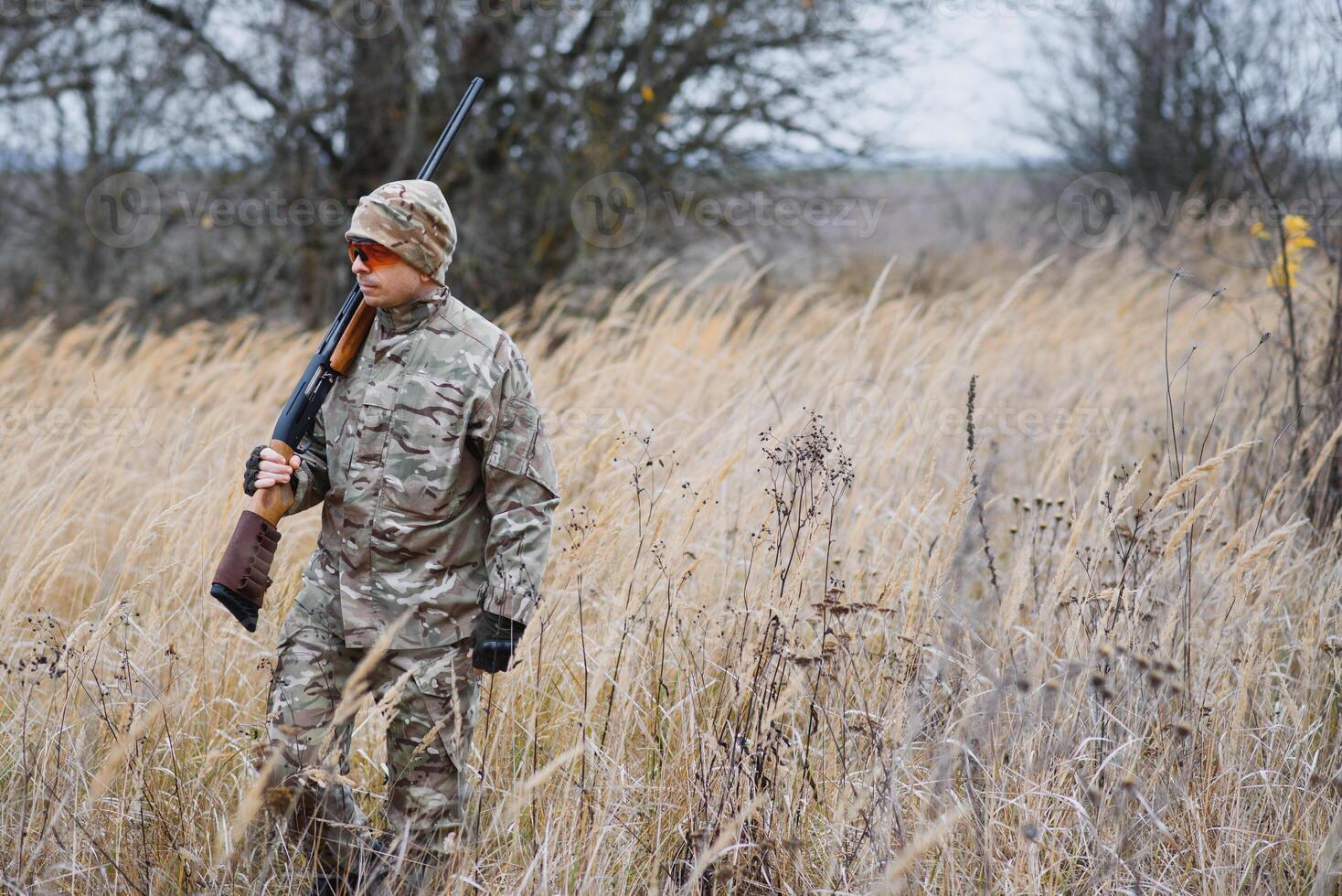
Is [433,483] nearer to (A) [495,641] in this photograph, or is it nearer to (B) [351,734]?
(A) [495,641]

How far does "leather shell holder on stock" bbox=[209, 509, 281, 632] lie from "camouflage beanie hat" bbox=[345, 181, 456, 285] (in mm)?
→ 675

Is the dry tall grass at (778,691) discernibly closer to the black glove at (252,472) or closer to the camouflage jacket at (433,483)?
the camouflage jacket at (433,483)

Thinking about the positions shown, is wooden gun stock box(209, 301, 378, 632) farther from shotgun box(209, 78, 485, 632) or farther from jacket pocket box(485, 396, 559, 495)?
jacket pocket box(485, 396, 559, 495)

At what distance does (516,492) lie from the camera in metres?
2.34

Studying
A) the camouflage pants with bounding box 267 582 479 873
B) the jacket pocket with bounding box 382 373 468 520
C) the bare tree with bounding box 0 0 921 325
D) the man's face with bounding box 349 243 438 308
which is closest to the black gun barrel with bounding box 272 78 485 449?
the man's face with bounding box 349 243 438 308

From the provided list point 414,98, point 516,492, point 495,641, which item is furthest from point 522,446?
point 414,98

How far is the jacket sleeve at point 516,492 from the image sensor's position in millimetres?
2248

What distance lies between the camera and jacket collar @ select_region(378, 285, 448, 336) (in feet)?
7.93

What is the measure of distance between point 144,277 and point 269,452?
785cm

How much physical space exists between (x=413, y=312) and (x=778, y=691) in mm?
1247

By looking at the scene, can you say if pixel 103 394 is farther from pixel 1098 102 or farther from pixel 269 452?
pixel 1098 102

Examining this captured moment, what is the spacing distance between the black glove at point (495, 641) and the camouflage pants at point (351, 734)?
9 centimetres

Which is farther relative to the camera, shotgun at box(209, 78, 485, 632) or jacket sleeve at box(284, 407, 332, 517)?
jacket sleeve at box(284, 407, 332, 517)

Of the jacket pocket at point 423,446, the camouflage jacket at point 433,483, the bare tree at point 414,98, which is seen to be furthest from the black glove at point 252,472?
the bare tree at point 414,98
